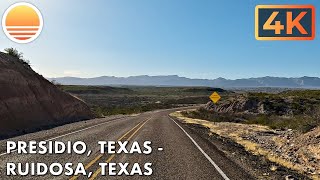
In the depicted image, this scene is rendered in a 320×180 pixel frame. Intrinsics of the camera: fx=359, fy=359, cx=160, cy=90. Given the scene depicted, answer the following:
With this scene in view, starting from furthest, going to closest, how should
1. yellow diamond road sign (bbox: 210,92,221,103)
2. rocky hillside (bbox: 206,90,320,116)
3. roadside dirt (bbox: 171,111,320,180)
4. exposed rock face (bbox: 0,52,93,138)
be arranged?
rocky hillside (bbox: 206,90,320,116) → yellow diamond road sign (bbox: 210,92,221,103) → exposed rock face (bbox: 0,52,93,138) → roadside dirt (bbox: 171,111,320,180)

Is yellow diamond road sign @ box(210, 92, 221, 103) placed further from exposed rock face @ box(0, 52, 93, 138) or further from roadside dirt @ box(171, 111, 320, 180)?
roadside dirt @ box(171, 111, 320, 180)

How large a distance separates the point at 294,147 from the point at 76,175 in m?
11.0

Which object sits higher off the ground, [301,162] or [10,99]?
[10,99]

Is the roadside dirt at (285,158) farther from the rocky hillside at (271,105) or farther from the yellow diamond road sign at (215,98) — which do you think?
the rocky hillside at (271,105)

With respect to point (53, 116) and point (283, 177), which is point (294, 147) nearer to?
point (283, 177)

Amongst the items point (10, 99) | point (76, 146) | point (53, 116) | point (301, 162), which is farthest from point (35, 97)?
point (301, 162)

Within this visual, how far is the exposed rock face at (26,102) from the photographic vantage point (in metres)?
25.2

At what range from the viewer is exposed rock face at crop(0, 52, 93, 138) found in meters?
25.2

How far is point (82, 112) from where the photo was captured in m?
43.8

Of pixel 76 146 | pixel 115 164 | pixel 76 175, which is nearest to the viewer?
pixel 76 175

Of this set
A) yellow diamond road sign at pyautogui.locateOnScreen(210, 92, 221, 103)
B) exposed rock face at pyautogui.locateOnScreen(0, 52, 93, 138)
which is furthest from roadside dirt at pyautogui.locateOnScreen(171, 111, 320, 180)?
yellow diamond road sign at pyautogui.locateOnScreen(210, 92, 221, 103)

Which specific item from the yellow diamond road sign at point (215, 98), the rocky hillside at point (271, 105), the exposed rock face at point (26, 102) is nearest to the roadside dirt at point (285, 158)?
the exposed rock face at point (26, 102)

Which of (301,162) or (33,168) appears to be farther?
(301,162)

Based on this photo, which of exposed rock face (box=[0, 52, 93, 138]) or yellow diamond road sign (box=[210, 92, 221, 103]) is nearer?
exposed rock face (box=[0, 52, 93, 138])
